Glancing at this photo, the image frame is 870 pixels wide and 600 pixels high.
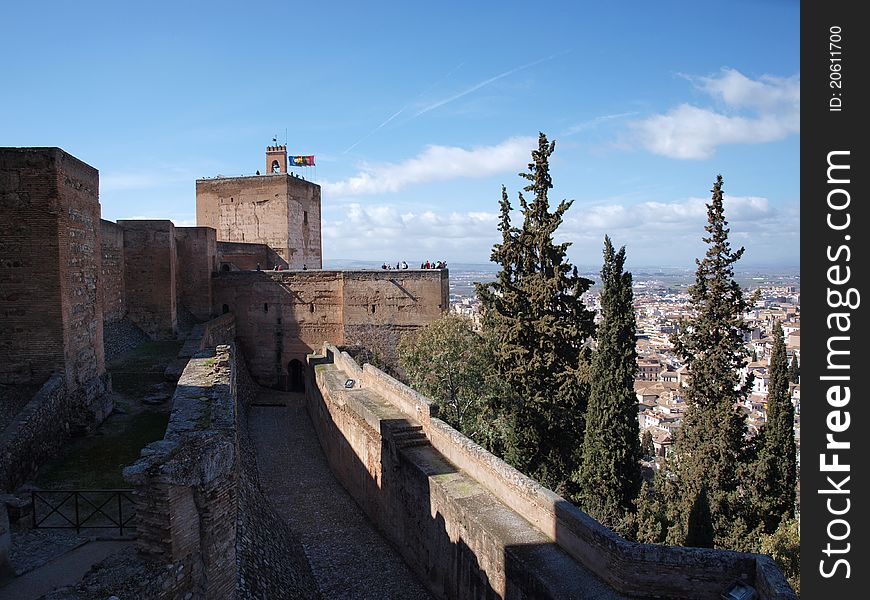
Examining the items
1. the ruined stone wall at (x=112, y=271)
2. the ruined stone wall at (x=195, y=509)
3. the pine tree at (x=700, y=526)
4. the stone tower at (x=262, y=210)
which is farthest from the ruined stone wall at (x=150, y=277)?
the pine tree at (x=700, y=526)

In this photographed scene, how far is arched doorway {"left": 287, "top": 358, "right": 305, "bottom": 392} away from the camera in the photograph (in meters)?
24.0

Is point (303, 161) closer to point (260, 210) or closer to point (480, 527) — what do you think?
point (260, 210)

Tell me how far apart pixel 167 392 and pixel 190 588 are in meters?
7.54

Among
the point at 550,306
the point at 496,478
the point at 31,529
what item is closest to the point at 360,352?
the point at 550,306

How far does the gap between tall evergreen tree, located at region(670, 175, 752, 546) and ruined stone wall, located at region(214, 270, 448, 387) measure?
386 inches

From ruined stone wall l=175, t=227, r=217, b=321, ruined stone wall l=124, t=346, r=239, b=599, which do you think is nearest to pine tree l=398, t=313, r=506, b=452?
ruined stone wall l=175, t=227, r=217, b=321

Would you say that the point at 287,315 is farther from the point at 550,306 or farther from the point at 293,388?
the point at 550,306

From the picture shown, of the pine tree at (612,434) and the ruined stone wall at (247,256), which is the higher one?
the ruined stone wall at (247,256)

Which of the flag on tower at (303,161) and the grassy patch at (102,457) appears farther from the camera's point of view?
the flag on tower at (303,161)

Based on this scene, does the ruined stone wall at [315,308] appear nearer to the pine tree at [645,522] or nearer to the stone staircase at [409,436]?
the pine tree at [645,522]

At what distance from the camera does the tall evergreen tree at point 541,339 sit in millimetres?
15344

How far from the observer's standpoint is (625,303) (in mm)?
14500

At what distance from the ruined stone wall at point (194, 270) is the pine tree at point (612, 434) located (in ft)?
49.9

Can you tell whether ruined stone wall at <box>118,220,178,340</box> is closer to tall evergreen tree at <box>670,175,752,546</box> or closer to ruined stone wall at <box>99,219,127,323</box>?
ruined stone wall at <box>99,219,127,323</box>
